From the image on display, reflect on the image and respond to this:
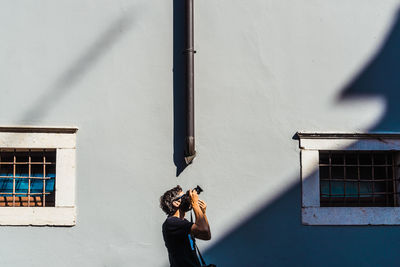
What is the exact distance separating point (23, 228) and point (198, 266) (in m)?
2.11

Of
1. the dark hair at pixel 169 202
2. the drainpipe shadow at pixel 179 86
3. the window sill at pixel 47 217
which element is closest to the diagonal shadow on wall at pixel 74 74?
the drainpipe shadow at pixel 179 86

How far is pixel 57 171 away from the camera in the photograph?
18.4 ft

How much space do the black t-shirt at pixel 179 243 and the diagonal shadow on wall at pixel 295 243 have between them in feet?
4.38

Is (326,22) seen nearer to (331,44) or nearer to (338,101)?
(331,44)

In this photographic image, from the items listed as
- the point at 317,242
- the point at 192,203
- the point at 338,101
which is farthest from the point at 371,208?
the point at 192,203

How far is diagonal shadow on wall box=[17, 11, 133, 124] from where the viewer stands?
5707mm

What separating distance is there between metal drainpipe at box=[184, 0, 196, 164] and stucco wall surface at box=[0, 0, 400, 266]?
0.12m

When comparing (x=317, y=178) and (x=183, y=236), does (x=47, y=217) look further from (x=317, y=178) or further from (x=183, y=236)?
(x=317, y=178)

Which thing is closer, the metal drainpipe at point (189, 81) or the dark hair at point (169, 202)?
the dark hair at point (169, 202)

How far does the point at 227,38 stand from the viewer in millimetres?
5789

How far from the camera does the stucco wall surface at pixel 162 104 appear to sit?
5.64m

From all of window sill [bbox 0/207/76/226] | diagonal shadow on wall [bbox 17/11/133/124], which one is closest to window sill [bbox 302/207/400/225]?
window sill [bbox 0/207/76/226]

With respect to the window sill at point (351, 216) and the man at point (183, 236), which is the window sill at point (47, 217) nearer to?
the man at point (183, 236)

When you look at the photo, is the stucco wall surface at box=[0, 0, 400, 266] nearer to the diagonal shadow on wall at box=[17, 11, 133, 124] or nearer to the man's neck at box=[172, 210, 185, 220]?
the diagonal shadow on wall at box=[17, 11, 133, 124]
